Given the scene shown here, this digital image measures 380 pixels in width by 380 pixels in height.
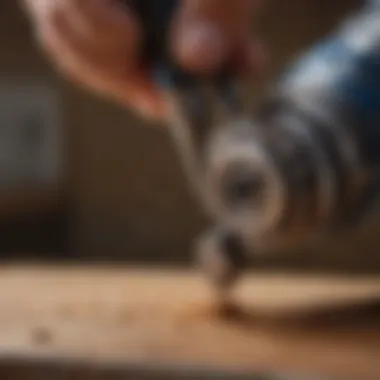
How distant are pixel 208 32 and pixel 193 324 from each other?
11 cm

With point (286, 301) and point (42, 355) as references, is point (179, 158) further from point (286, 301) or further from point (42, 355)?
point (42, 355)

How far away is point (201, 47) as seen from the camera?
38 centimetres

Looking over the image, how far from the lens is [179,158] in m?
0.93

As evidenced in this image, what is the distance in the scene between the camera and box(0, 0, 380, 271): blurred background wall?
93 cm

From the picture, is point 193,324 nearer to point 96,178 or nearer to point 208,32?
point 208,32

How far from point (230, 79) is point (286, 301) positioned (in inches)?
4.3

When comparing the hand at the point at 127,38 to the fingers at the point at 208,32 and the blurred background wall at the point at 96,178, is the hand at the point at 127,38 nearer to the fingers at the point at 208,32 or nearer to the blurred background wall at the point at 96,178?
the fingers at the point at 208,32

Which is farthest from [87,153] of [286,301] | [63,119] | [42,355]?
[42,355]

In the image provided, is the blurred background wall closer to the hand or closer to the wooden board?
the wooden board

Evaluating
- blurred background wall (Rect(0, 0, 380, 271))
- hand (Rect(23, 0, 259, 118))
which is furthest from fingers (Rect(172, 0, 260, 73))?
blurred background wall (Rect(0, 0, 380, 271))

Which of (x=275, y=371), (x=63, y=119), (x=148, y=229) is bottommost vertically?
(x=275, y=371)

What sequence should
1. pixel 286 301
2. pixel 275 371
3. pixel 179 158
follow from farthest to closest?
pixel 179 158, pixel 286 301, pixel 275 371

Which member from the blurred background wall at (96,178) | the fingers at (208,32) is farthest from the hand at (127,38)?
the blurred background wall at (96,178)

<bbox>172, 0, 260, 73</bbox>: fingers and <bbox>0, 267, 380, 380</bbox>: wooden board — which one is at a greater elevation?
<bbox>172, 0, 260, 73</bbox>: fingers
